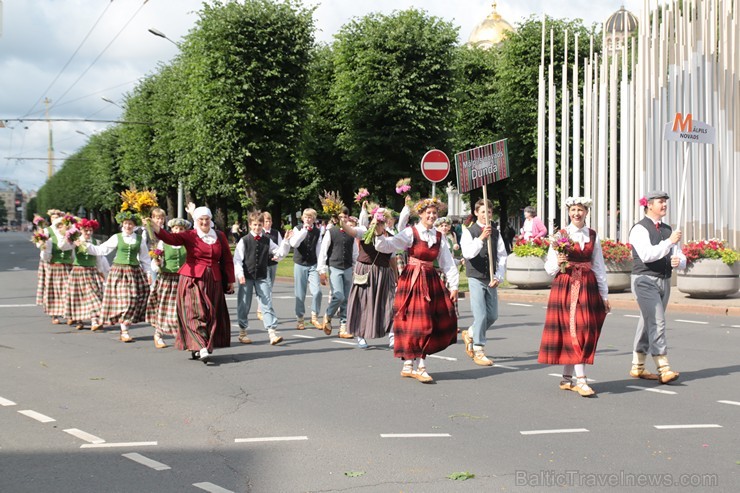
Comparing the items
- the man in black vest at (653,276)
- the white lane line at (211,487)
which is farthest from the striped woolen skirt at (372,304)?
the white lane line at (211,487)

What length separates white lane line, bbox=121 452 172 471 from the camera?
615 cm

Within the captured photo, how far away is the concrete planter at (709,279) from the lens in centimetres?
1877

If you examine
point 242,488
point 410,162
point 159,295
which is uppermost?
point 410,162

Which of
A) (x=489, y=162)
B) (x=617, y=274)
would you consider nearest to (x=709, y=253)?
(x=617, y=274)

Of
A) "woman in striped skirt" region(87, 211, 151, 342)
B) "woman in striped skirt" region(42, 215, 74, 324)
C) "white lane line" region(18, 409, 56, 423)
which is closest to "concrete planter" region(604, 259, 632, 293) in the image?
"woman in striped skirt" region(87, 211, 151, 342)

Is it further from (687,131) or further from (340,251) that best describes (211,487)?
(687,131)

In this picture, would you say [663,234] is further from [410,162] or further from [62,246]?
[410,162]

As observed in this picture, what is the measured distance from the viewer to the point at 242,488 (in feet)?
18.6

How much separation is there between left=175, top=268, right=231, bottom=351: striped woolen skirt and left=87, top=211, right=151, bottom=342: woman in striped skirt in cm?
256

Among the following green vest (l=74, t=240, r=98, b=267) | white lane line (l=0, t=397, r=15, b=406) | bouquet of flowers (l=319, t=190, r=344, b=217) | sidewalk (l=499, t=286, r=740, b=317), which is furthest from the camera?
sidewalk (l=499, t=286, r=740, b=317)

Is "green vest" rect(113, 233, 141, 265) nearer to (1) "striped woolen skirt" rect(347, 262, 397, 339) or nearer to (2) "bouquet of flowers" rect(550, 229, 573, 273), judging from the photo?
(1) "striped woolen skirt" rect(347, 262, 397, 339)

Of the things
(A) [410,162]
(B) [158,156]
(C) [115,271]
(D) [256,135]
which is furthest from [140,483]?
(B) [158,156]

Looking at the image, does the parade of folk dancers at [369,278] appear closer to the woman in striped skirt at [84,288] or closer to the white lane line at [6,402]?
the woman in striped skirt at [84,288]

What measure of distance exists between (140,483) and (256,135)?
3304 cm
